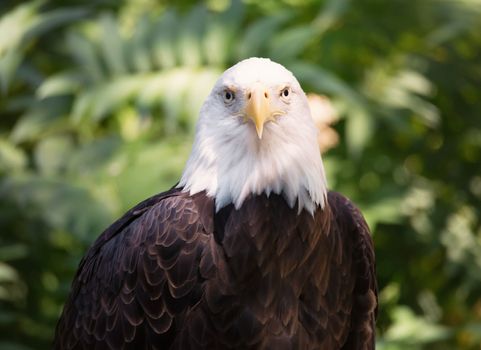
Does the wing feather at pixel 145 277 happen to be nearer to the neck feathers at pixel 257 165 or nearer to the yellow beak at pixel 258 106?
the neck feathers at pixel 257 165

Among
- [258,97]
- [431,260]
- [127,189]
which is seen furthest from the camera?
[431,260]

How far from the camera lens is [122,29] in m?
5.57

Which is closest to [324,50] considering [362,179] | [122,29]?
[362,179]

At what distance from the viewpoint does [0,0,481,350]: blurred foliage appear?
4770mm

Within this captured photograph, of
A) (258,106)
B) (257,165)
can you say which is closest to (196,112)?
(257,165)

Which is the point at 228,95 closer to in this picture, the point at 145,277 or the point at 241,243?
the point at 241,243

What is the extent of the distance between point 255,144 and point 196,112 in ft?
4.45

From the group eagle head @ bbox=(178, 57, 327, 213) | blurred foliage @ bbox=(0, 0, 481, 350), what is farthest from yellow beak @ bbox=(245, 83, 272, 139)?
blurred foliage @ bbox=(0, 0, 481, 350)

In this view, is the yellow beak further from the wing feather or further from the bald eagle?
the wing feather

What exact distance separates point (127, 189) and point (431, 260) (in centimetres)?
191

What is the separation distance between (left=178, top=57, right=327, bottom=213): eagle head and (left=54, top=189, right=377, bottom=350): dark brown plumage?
0.04m

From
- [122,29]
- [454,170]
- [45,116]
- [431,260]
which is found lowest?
[431,260]

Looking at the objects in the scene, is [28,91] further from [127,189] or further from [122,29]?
[127,189]

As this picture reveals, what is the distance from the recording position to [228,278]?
3256 mm
